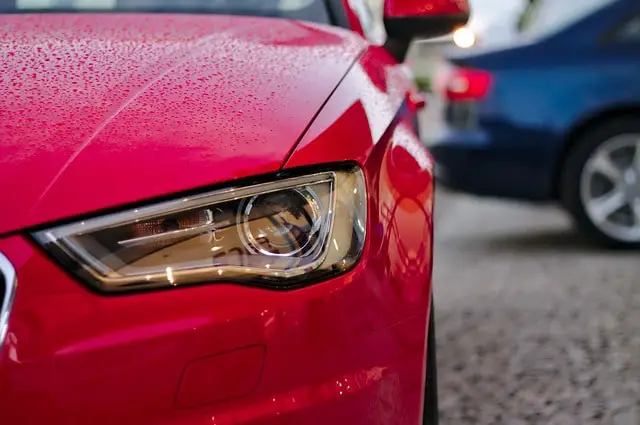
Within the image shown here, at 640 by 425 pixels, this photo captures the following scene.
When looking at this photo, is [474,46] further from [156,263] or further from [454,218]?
[156,263]

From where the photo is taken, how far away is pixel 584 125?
641cm

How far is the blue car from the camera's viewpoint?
6348mm

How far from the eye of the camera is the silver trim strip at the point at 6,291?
5.38 ft

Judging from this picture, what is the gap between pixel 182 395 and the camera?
1.68m

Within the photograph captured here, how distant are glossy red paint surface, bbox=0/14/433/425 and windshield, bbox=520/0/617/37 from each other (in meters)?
4.90

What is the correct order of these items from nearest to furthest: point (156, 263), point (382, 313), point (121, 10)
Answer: point (156, 263) < point (382, 313) < point (121, 10)

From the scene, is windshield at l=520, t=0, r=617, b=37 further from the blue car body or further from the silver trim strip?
the silver trim strip

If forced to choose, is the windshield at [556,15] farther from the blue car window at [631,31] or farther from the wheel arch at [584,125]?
the wheel arch at [584,125]

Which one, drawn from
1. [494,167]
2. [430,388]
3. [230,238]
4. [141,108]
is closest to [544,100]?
[494,167]

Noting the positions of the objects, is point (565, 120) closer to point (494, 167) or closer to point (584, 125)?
point (584, 125)

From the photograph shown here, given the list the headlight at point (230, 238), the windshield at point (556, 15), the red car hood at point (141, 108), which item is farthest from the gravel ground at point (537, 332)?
the windshield at point (556, 15)

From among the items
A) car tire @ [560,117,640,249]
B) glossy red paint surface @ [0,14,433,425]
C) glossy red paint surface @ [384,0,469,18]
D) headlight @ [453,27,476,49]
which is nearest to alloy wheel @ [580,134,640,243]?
car tire @ [560,117,640,249]

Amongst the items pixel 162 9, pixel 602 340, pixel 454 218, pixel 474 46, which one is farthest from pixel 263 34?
pixel 454 218

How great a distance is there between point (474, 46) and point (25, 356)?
5669mm
